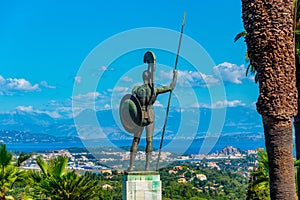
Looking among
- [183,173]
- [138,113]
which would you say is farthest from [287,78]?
[183,173]

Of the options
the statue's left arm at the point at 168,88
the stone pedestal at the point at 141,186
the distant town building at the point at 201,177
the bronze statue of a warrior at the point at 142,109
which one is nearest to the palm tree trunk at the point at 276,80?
the statue's left arm at the point at 168,88

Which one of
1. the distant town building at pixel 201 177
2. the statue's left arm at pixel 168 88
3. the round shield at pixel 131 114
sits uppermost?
the statue's left arm at pixel 168 88

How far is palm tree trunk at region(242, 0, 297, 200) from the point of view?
1140 centimetres

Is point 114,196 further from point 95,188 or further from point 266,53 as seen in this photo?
point 266,53

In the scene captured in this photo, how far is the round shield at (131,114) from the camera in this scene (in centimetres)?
1378

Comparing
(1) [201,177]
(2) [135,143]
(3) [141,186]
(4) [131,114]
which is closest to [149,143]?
(2) [135,143]

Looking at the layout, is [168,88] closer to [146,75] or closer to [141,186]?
[146,75]

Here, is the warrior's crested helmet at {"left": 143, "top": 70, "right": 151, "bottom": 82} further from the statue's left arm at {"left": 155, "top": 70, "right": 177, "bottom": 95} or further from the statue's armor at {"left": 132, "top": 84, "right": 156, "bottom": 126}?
Result: the statue's left arm at {"left": 155, "top": 70, "right": 177, "bottom": 95}

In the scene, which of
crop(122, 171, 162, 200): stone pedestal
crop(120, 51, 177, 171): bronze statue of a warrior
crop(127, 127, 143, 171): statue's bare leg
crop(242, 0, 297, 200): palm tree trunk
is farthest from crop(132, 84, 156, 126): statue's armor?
crop(242, 0, 297, 200): palm tree trunk

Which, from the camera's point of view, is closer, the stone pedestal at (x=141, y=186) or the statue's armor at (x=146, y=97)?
the stone pedestal at (x=141, y=186)

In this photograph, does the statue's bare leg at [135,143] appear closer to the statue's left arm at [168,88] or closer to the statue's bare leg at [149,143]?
the statue's bare leg at [149,143]

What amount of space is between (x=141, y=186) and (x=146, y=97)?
2282 mm

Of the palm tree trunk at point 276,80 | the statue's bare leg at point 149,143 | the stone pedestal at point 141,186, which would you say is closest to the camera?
the palm tree trunk at point 276,80

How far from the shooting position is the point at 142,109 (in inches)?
543
